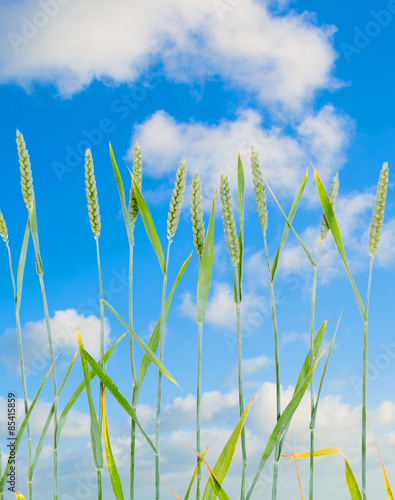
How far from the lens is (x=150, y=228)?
A: 97.7 inches

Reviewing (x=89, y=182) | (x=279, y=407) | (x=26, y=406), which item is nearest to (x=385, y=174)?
(x=279, y=407)

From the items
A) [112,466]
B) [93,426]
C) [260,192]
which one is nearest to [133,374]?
[93,426]

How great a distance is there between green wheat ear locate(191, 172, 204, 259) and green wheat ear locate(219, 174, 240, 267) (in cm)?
11

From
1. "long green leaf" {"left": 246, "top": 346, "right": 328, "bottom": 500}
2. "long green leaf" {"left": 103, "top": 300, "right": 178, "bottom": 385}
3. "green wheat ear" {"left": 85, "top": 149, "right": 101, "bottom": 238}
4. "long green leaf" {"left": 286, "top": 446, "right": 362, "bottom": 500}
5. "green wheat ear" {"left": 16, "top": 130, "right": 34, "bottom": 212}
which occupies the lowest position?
"long green leaf" {"left": 286, "top": 446, "right": 362, "bottom": 500}

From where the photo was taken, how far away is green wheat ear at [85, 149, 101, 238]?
2529 millimetres

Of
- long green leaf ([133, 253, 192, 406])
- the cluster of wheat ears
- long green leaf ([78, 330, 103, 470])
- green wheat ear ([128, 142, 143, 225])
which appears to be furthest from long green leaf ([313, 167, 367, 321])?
long green leaf ([78, 330, 103, 470])

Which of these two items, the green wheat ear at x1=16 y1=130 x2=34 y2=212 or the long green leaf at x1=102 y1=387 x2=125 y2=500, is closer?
the long green leaf at x1=102 y1=387 x2=125 y2=500

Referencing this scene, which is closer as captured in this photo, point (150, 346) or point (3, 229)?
point (150, 346)

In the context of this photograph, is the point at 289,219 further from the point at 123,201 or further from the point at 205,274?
the point at 123,201

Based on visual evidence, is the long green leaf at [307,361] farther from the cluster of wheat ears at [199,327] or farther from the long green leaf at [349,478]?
the long green leaf at [349,478]

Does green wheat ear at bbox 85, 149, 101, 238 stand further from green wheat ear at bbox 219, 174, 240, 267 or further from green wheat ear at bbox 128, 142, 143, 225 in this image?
green wheat ear at bbox 219, 174, 240, 267

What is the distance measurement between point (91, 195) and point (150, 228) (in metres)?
0.35

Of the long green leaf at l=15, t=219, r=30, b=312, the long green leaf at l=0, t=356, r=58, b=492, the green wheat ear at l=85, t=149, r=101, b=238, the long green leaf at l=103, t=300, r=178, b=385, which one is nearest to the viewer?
the long green leaf at l=103, t=300, r=178, b=385

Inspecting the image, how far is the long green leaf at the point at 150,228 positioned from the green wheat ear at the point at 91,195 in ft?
0.73
